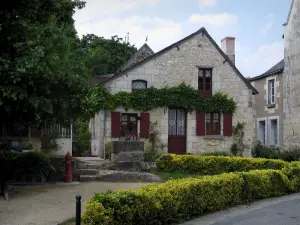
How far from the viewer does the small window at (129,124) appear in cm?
2083

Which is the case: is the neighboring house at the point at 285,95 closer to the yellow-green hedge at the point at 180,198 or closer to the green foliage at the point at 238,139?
the green foliage at the point at 238,139

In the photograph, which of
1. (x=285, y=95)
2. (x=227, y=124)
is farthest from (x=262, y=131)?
(x=227, y=124)

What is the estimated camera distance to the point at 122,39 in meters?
46.3

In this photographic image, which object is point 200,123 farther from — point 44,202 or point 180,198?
point 180,198

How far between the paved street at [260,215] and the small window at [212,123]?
10980 mm

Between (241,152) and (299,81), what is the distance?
488 centimetres

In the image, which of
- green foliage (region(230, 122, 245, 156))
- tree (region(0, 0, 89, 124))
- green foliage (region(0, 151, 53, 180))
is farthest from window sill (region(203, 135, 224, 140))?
tree (region(0, 0, 89, 124))

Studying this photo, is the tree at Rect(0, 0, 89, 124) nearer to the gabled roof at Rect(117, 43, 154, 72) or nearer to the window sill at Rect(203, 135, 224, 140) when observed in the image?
the window sill at Rect(203, 135, 224, 140)

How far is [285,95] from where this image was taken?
76.4 ft

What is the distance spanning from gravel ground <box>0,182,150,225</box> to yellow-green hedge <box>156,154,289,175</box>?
4.18 meters

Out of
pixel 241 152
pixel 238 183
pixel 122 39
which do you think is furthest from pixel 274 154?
pixel 122 39

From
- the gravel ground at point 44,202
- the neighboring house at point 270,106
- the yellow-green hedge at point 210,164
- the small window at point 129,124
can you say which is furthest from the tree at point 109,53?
the gravel ground at point 44,202

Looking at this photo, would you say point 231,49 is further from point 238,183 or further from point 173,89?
point 238,183

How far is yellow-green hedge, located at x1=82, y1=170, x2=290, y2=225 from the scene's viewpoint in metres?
7.20
